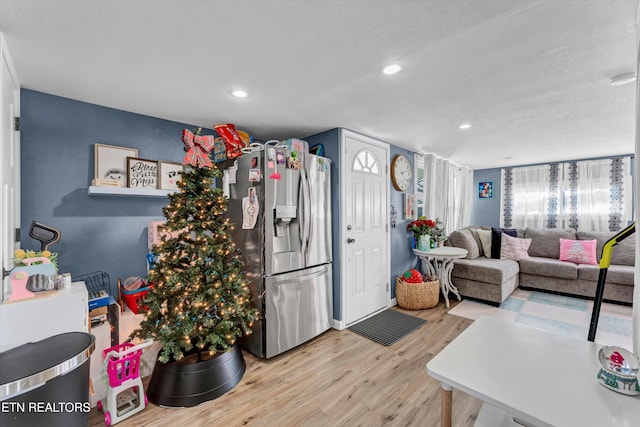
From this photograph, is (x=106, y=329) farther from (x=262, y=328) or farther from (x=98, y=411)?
(x=262, y=328)

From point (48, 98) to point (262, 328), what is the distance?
2.51 meters

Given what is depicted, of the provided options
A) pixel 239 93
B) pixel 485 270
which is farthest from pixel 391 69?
pixel 485 270

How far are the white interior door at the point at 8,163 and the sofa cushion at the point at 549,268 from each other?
5838mm

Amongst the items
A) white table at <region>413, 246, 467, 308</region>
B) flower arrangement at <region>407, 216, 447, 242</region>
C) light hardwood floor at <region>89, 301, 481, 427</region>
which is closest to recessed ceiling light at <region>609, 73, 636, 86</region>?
white table at <region>413, 246, 467, 308</region>

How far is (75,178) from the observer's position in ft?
7.14

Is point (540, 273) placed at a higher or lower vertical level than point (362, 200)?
lower

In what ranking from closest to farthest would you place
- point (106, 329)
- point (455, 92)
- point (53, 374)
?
point (53, 374), point (106, 329), point (455, 92)

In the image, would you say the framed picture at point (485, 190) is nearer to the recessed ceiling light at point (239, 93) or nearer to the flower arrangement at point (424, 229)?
the flower arrangement at point (424, 229)

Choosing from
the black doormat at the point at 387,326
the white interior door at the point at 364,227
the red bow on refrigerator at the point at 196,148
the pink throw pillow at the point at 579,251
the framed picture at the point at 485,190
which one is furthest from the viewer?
the framed picture at the point at 485,190

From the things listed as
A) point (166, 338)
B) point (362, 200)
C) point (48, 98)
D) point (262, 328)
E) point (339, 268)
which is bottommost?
point (262, 328)

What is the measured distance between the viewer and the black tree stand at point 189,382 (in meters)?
1.85

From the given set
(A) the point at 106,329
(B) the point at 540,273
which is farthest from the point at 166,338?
(B) the point at 540,273

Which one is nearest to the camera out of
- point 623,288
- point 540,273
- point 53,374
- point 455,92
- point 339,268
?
point 53,374

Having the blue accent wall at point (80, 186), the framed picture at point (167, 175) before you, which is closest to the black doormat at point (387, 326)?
the blue accent wall at point (80, 186)
